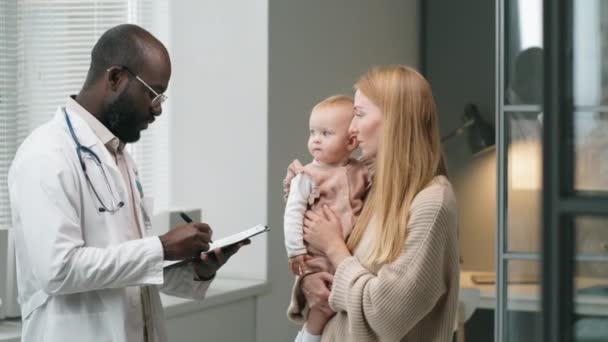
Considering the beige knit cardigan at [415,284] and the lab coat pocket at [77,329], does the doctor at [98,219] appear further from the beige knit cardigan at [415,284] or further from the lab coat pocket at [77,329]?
the beige knit cardigan at [415,284]

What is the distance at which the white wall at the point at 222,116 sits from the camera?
4305 mm

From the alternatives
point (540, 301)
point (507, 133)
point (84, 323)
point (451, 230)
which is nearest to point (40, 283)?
point (84, 323)

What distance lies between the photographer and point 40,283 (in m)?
2.39

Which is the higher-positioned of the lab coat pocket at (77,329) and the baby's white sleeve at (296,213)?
the baby's white sleeve at (296,213)

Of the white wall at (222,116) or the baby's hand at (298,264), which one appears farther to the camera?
the white wall at (222,116)

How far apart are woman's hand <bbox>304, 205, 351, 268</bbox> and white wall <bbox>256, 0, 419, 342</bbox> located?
157cm

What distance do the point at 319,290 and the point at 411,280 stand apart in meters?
0.39

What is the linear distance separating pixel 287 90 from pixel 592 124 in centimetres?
297

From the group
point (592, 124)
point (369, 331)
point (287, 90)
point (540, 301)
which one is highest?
point (287, 90)

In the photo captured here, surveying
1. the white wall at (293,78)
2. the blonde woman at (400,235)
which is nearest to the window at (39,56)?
the white wall at (293,78)

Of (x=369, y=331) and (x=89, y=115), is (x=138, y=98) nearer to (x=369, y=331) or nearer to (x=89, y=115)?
(x=89, y=115)

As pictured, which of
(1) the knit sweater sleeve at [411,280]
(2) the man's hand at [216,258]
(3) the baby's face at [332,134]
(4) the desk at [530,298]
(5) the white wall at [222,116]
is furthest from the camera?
(5) the white wall at [222,116]

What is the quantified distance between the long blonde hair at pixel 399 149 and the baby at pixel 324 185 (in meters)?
0.32

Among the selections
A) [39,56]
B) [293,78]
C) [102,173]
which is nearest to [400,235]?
[102,173]
